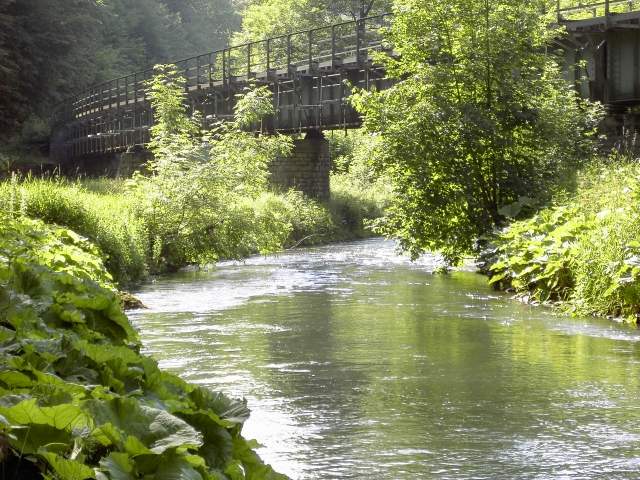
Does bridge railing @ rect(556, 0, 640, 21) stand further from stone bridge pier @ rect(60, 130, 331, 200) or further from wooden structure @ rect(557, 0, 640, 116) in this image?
stone bridge pier @ rect(60, 130, 331, 200)

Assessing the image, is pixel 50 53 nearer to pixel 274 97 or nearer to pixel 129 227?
pixel 274 97

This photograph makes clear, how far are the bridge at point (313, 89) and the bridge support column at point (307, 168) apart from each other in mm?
40

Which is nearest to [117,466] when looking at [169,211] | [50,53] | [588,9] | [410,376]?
[410,376]

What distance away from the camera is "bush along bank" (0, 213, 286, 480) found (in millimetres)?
3561

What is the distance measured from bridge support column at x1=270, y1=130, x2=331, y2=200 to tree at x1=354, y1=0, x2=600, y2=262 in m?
22.2

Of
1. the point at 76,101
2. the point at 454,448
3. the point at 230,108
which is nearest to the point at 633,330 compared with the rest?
the point at 454,448

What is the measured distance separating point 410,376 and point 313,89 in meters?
31.6

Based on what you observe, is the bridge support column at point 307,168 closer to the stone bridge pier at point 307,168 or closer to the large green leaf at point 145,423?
the stone bridge pier at point 307,168

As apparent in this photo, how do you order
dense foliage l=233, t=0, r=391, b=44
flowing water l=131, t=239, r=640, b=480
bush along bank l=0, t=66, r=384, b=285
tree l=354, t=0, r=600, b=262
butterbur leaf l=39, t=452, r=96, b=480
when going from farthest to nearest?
1. dense foliage l=233, t=0, r=391, b=44
2. tree l=354, t=0, r=600, b=262
3. bush along bank l=0, t=66, r=384, b=285
4. flowing water l=131, t=239, r=640, b=480
5. butterbur leaf l=39, t=452, r=96, b=480

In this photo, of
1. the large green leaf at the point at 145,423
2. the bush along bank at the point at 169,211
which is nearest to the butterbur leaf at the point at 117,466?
the large green leaf at the point at 145,423

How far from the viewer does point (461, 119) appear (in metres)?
21.2

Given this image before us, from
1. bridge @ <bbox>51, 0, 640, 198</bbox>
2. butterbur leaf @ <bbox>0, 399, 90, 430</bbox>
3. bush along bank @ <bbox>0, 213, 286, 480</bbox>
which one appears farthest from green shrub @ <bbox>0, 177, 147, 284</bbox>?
butterbur leaf @ <bbox>0, 399, 90, 430</bbox>

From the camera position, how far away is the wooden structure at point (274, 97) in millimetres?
39906

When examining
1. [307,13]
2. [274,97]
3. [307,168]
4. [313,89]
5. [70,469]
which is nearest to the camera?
[70,469]
